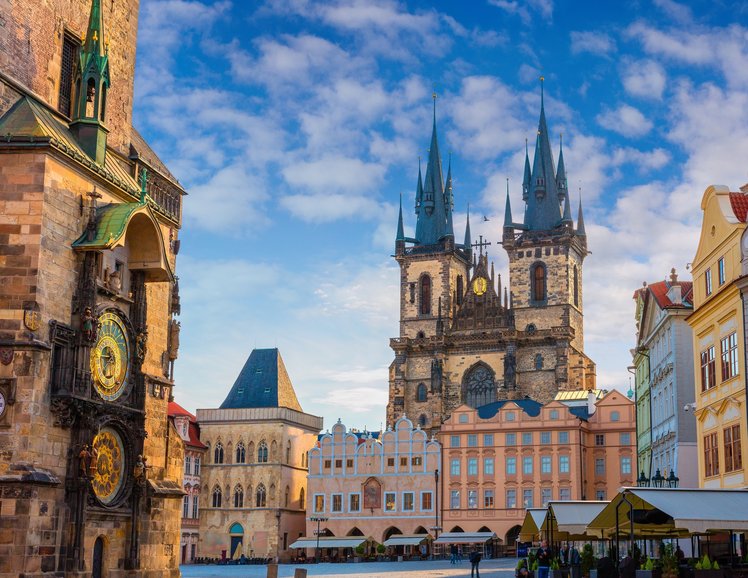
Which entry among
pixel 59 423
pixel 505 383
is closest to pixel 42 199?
pixel 59 423

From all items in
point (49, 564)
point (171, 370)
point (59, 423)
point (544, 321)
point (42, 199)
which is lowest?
point (49, 564)

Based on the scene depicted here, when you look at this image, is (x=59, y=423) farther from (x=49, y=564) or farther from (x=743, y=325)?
(x=743, y=325)

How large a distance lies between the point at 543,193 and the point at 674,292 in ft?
193

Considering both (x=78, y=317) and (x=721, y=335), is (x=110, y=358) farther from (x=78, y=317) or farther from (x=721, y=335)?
(x=721, y=335)

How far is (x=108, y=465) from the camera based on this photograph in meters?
21.9

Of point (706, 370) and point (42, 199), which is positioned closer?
point (42, 199)

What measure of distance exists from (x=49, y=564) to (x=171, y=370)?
9.72 metres

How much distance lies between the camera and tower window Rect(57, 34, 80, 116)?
2311 centimetres

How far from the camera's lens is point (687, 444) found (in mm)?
40031

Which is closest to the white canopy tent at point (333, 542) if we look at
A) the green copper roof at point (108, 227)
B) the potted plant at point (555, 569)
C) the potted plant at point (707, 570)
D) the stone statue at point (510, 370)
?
the stone statue at point (510, 370)

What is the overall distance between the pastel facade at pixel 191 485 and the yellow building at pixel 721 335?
51384 mm

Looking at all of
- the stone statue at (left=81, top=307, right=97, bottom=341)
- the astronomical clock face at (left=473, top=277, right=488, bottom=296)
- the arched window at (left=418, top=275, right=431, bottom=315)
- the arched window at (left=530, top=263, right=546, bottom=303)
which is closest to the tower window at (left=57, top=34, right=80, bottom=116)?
the stone statue at (left=81, top=307, right=97, bottom=341)

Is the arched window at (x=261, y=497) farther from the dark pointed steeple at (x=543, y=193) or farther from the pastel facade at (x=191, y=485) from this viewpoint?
the dark pointed steeple at (x=543, y=193)

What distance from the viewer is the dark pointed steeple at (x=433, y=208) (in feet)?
Answer: 338
